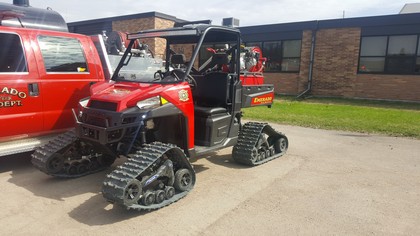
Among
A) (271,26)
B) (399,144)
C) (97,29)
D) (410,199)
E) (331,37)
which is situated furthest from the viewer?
(97,29)

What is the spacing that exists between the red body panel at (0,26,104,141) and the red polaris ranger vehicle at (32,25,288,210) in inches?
27.9

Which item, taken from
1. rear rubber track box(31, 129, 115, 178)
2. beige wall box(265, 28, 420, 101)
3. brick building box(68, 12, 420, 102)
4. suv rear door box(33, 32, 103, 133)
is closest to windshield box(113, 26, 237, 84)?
suv rear door box(33, 32, 103, 133)

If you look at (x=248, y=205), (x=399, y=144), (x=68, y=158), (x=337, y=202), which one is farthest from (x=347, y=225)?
(x=399, y=144)

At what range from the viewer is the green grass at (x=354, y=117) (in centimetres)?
963

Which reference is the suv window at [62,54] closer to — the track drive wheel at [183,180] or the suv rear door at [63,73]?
the suv rear door at [63,73]

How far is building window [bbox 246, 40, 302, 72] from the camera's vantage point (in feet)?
63.3

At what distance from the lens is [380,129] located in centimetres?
946

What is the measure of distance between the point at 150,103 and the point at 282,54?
16.5 m

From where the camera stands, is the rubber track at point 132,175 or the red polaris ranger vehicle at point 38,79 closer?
the rubber track at point 132,175

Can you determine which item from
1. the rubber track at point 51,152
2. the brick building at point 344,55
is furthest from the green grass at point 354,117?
the rubber track at point 51,152

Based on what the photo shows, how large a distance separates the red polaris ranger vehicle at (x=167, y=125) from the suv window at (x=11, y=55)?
125cm

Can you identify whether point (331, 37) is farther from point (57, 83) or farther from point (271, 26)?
point (57, 83)

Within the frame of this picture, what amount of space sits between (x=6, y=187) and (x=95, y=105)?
1.71m

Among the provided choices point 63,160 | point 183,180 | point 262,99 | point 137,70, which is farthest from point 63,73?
point 262,99
